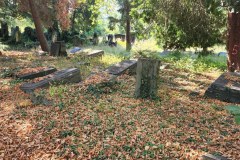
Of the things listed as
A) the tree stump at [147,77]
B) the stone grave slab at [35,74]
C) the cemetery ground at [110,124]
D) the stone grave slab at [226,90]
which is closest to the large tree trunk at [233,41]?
the stone grave slab at [226,90]

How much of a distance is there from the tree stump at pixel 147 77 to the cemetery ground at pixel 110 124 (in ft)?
0.80

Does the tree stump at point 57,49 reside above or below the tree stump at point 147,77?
above

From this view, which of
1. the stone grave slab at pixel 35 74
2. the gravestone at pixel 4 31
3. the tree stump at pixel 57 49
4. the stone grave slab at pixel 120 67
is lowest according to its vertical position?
the stone grave slab at pixel 35 74

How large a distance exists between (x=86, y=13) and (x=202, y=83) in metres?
24.1

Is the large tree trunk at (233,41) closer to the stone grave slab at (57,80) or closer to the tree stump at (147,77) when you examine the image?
the tree stump at (147,77)

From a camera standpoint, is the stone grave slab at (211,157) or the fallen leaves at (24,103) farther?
the fallen leaves at (24,103)

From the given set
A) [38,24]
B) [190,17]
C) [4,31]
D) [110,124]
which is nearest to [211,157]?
[110,124]

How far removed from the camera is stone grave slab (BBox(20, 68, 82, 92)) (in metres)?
7.51

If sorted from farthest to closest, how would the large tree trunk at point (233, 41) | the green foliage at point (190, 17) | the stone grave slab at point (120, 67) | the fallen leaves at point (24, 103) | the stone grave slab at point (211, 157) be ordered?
the green foliage at point (190, 17), the large tree trunk at point (233, 41), the stone grave slab at point (120, 67), the fallen leaves at point (24, 103), the stone grave slab at point (211, 157)

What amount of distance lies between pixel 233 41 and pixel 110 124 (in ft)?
27.5

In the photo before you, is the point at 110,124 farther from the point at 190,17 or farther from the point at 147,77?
the point at 190,17

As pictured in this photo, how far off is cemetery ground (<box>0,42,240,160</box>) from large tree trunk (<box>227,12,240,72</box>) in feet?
13.2

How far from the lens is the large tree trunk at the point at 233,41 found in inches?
436

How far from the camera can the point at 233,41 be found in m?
11.3
